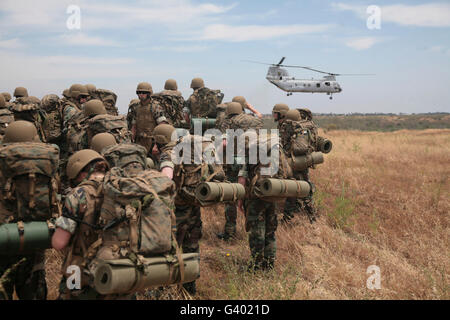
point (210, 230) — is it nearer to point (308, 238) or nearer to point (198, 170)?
point (308, 238)

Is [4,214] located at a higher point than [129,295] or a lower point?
higher

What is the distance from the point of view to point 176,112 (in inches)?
364

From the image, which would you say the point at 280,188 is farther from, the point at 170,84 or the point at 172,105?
the point at 170,84

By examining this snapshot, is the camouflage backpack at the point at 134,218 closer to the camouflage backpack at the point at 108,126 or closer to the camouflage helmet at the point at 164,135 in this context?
the camouflage helmet at the point at 164,135

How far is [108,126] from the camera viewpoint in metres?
5.98

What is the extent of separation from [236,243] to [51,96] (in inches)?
166

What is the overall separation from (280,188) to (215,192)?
1.03m

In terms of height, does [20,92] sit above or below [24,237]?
above

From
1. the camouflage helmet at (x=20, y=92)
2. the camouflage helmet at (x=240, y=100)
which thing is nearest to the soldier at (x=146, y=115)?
the camouflage helmet at (x=240, y=100)

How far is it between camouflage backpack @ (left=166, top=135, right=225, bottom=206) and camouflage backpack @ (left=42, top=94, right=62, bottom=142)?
3518 mm

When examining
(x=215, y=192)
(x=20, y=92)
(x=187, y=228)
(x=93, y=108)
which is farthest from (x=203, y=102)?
(x=215, y=192)

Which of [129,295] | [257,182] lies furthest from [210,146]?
[129,295]

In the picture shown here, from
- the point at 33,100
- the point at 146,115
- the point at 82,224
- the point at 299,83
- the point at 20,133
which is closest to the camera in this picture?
the point at 82,224

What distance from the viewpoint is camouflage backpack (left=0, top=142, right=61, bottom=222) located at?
391 centimetres
